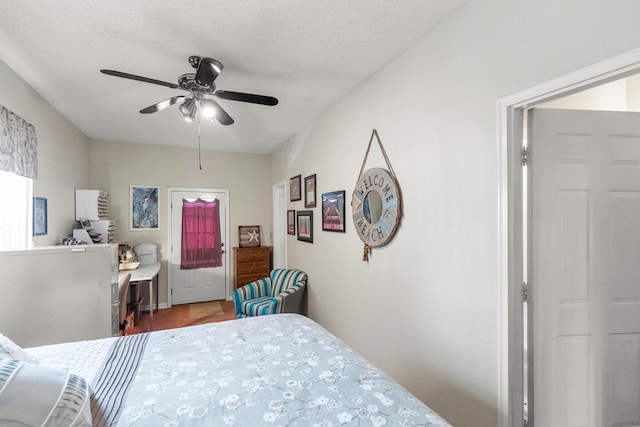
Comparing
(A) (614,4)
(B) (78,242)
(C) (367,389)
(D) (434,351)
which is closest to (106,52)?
(B) (78,242)

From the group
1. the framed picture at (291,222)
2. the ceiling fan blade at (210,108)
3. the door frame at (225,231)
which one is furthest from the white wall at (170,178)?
the ceiling fan blade at (210,108)

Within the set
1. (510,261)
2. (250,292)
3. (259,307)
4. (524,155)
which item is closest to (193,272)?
(250,292)

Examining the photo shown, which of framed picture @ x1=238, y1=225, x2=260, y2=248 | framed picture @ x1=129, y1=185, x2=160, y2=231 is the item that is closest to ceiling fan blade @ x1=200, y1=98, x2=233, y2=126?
framed picture @ x1=129, y1=185, x2=160, y2=231

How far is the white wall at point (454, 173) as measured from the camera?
1.19 metres

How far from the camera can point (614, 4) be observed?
1.01 m

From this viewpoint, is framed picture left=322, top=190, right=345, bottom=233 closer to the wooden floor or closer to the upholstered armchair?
the upholstered armchair

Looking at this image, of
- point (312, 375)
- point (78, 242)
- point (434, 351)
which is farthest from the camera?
point (78, 242)

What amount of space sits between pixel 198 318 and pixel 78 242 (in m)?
1.76

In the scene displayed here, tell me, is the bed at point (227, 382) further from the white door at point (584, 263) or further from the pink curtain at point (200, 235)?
the pink curtain at point (200, 235)

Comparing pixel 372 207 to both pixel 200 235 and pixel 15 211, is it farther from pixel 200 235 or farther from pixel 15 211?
pixel 200 235

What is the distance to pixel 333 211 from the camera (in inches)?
114

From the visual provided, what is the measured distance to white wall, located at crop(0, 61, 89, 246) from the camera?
2189mm

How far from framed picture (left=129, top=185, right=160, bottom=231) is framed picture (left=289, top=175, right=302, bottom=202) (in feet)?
7.11

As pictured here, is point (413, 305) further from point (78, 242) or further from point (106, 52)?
point (78, 242)
